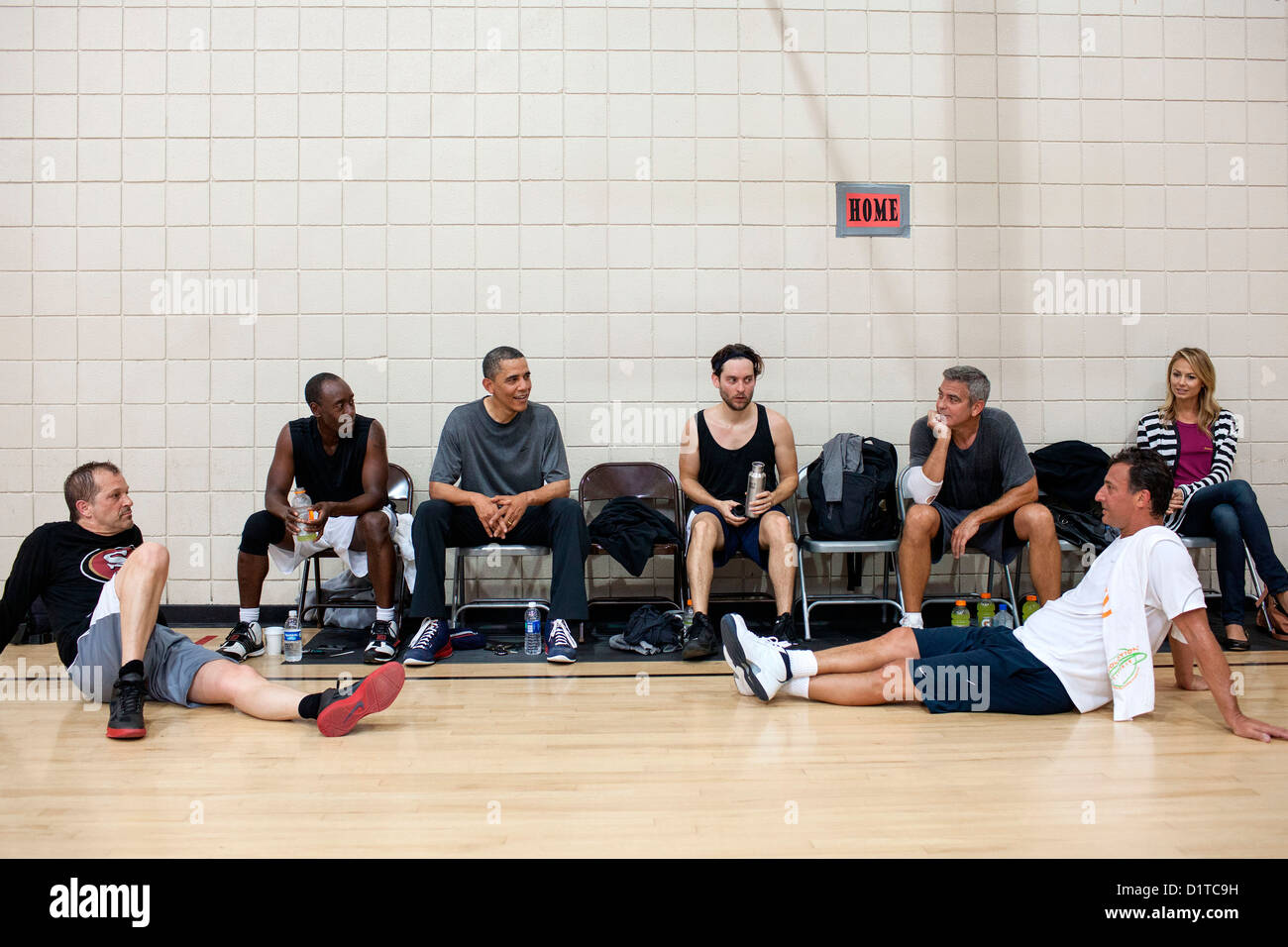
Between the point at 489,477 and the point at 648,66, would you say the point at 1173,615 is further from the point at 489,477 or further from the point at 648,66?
the point at 648,66

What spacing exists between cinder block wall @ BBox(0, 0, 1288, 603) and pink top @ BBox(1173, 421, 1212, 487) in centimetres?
45

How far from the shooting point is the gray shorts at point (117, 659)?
3.47 m

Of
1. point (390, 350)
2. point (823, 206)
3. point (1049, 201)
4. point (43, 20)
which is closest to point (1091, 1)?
point (1049, 201)

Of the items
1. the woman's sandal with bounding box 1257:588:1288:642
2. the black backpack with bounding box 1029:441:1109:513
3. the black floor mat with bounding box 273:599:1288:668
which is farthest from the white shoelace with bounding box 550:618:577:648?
the woman's sandal with bounding box 1257:588:1288:642

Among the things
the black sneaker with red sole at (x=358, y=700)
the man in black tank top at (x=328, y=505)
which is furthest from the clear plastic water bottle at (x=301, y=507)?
the black sneaker with red sole at (x=358, y=700)

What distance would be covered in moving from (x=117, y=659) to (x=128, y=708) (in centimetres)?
31

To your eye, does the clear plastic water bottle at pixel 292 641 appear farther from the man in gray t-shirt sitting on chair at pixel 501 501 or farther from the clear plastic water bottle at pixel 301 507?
the man in gray t-shirt sitting on chair at pixel 501 501

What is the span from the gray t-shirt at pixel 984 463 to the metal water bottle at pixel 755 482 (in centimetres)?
75

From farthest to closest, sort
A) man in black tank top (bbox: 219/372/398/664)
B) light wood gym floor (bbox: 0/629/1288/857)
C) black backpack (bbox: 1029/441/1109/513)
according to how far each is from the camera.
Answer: black backpack (bbox: 1029/441/1109/513) < man in black tank top (bbox: 219/372/398/664) < light wood gym floor (bbox: 0/629/1288/857)

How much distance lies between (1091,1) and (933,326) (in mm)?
1959

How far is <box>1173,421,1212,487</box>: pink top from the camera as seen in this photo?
507 centimetres

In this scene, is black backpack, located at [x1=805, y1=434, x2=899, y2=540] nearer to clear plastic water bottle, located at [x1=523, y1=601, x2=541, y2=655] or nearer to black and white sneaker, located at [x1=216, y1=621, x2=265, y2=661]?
clear plastic water bottle, located at [x1=523, y1=601, x2=541, y2=655]

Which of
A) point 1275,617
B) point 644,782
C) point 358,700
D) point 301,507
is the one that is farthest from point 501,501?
point 1275,617

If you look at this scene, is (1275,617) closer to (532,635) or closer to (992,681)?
(992,681)
